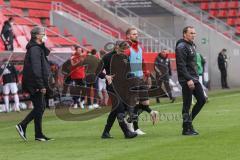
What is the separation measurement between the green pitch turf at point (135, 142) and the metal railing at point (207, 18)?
76.1 feet

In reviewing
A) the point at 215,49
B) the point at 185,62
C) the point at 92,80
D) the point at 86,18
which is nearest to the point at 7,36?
the point at 92,80

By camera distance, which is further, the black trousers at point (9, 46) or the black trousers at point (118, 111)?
the black trousers at point (9, 46)

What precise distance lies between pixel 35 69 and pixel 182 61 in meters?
2.75

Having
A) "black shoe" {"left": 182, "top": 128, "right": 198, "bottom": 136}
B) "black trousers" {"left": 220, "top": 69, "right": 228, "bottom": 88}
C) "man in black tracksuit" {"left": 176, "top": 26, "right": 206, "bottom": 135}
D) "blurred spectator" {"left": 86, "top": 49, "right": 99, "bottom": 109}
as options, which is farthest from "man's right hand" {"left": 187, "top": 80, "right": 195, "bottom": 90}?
"black trousers" {"left": 220, "top": 69, "right": 228, "bottom": 88}

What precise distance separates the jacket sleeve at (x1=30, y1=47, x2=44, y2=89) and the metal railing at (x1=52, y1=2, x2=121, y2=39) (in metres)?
23.2

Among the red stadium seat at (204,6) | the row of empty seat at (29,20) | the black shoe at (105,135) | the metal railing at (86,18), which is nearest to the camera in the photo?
the black shoe at (105,135)

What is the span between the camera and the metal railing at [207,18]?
42.4 meters

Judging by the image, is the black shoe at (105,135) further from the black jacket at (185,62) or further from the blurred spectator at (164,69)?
the blurred spectator at (164,69)

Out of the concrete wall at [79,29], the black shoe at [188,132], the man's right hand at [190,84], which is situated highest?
the concrete wall at [79,29]

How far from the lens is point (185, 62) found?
1450 cm

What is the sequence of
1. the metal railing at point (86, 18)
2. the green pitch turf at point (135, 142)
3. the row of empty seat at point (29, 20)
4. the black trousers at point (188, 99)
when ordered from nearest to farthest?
the green pitch turf at point (135, 142) → the black trousers at point (188, 99) → the row of empty seat at point (29, 20) → the metal railing at point (86, 18)

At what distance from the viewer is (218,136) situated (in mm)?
14062

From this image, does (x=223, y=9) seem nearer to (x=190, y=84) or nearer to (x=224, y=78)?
(x=224, y=78)

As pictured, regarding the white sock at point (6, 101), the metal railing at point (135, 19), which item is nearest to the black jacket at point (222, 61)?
the metal railing at point (135, 19)
